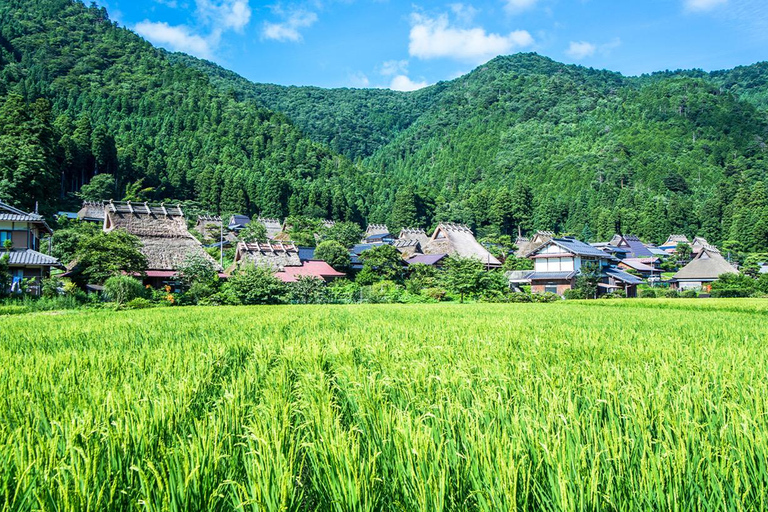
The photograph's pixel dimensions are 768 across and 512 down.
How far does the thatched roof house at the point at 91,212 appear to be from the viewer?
47.1 m

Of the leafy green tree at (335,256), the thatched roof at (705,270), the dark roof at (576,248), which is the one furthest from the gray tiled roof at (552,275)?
the leafy green tree at (335,256)

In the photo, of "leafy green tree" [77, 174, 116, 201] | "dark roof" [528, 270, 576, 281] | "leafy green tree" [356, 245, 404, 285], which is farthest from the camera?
"leafy green tree" [77, 174, 116, 201]

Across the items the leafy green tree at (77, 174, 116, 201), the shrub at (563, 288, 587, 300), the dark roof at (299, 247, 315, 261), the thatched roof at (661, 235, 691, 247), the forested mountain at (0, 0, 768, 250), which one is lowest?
the shrub at (563, 288, 587, 300)

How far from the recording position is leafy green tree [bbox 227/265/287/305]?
22797 mm

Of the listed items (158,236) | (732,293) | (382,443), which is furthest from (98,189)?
(732,293)

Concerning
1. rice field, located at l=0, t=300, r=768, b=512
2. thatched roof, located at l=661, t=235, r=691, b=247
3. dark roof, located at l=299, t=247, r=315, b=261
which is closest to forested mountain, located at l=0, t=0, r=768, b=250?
thatched roof, located at l=661, t=235, r=691, b=247

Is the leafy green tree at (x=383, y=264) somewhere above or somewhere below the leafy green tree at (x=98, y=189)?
below

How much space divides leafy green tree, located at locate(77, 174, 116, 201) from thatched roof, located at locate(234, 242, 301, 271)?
87.4 feet

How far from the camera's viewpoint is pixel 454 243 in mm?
49031

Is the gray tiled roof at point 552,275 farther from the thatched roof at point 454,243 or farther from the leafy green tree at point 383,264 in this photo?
the leafy green tree at point 383,264

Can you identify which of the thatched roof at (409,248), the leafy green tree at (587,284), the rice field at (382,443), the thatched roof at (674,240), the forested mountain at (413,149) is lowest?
the leafy green tree at (587,284)

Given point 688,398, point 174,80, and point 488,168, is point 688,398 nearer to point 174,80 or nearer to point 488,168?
point 488,168

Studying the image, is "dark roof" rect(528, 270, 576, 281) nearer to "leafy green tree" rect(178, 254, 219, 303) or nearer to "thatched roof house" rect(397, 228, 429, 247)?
"thatched roof house" rect(397, 228, 429, 247)

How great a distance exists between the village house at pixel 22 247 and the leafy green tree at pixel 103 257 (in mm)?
1269
